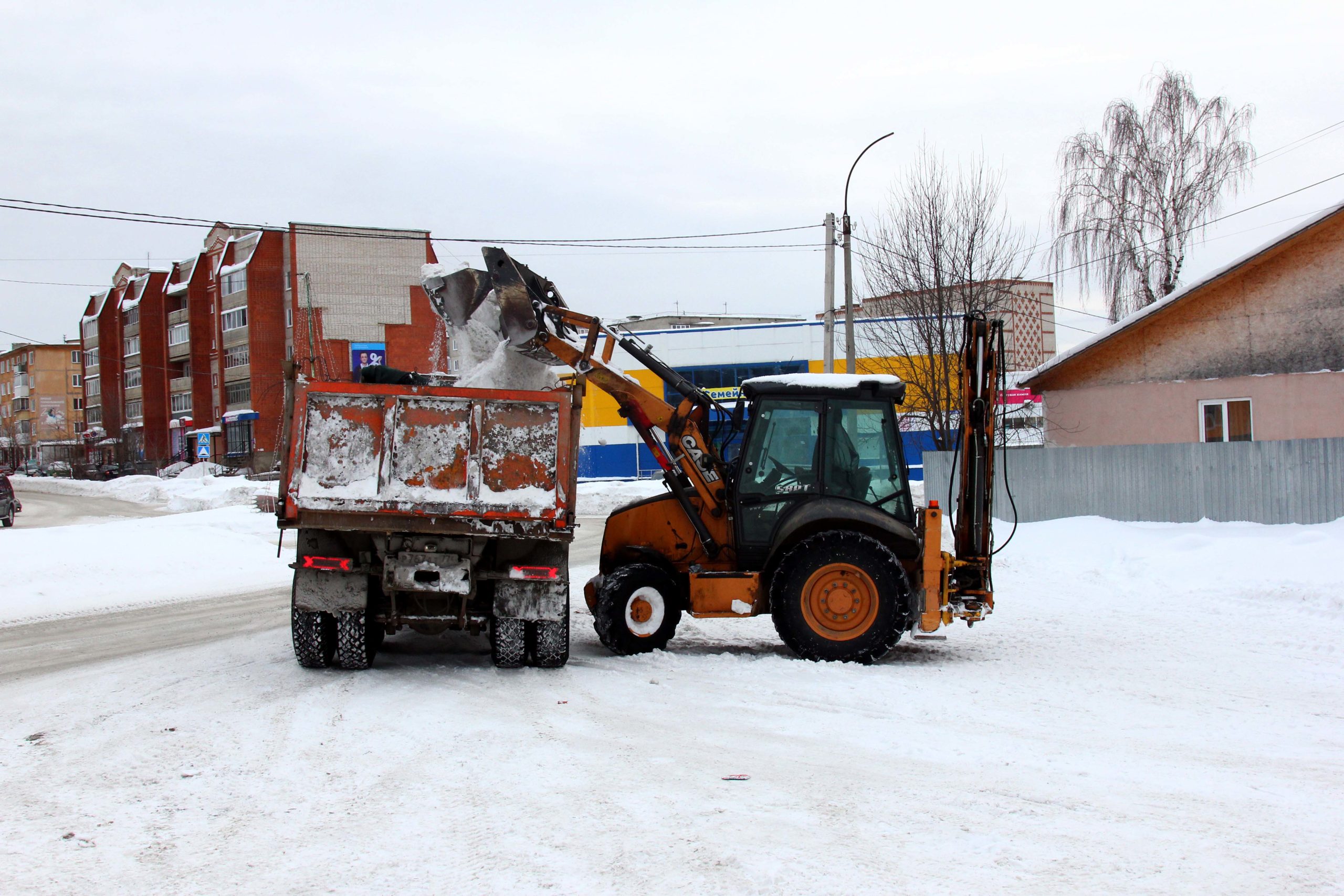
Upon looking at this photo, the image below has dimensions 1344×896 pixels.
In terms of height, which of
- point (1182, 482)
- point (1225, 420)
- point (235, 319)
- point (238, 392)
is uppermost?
point (235, 319)

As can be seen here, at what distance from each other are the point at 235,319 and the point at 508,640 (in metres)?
69.4

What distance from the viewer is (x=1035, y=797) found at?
518 cm

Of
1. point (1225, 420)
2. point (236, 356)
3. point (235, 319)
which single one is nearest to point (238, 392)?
point (236, 356)

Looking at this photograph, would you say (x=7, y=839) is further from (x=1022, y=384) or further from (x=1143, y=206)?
(x=1143, y=206)

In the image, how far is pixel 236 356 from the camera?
71500 mm

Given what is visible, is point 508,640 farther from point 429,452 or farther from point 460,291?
point 460,291

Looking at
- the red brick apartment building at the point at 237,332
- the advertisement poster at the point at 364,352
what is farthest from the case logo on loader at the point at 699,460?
the advertisement poster at the point at 364,352

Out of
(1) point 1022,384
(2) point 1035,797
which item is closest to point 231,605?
(2) point 1035,797

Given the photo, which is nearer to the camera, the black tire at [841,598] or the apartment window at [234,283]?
the black tire at [841,598]

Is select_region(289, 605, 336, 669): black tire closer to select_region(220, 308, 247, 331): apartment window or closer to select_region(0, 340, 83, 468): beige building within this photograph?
select_region(220, 308, 247, 331): apartment window

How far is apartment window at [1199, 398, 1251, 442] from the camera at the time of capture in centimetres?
1886

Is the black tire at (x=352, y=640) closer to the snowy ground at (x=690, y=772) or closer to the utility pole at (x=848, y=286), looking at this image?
the snowy ground at (x=690, y=772)

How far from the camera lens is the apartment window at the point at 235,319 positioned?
69938 millimetres

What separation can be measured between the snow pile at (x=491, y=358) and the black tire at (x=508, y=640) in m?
2.00
